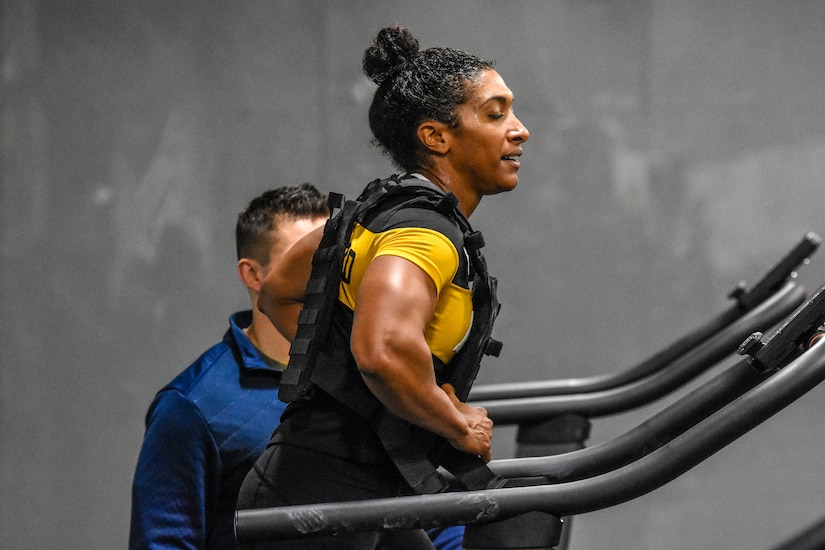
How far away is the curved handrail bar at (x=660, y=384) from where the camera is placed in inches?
99.3

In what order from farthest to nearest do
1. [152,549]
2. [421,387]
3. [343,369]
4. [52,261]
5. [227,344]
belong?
1. [52,261]
2. [227,344]
3. [152,549]
4. [343,369]
5. [421,387]

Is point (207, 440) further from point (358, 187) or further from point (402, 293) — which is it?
point (358, 187)

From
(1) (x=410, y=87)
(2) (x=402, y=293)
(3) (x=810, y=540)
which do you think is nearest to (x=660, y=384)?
(3) (x=810, y=540)

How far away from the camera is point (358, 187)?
358 cm

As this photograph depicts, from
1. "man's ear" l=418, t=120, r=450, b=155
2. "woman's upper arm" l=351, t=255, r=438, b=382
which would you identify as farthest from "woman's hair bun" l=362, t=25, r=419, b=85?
"woman's upper arm" l=351, t=255, r=438, b=382

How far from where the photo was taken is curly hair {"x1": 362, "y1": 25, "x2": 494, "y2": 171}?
1666 mm

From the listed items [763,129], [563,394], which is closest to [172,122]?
[563,394]

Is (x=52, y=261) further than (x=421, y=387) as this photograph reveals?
Yes

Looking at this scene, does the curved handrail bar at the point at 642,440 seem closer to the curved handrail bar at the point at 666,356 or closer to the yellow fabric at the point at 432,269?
the yellow fabric at the point at 432,269

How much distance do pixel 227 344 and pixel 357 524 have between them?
105cm

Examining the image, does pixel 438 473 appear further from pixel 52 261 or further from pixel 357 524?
pixel 52 261

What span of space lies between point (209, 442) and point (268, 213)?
0.61 meters

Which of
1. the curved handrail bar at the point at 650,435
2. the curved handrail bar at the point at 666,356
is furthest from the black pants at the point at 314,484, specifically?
the curved handrail bar at the point at 666,356

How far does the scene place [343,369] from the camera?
1.55m
